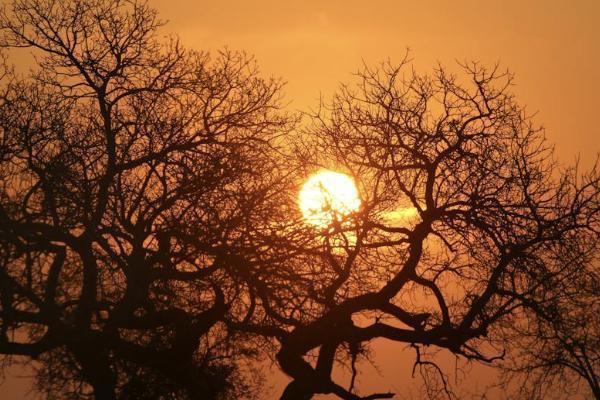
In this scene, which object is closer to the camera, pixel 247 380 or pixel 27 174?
pixel 27 174

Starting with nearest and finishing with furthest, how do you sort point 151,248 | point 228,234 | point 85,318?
point 85,318 → point 228,234 → point 151,248

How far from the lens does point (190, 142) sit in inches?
540

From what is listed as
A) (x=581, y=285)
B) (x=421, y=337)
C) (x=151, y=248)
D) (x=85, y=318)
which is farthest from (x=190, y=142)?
(x=581, y=285)

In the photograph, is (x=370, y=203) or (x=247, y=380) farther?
(x=247, y=380)

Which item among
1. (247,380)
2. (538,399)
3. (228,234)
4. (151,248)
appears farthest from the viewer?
(538,399)

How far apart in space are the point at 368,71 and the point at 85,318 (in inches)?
277

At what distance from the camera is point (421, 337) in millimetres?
12688

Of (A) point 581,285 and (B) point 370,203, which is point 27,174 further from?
(A) point 581,285

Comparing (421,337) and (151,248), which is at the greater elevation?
(151,248)

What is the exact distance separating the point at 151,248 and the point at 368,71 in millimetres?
5471

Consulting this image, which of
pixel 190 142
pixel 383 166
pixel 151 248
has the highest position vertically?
pixel 190 142

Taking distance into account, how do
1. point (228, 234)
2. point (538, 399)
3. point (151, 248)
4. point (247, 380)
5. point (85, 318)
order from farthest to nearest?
point (538, 399)
point (247, 380)
point (151, 248)
point (228, 234)
point (85, 318)

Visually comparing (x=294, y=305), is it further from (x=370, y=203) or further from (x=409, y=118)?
(x=409, y=118)

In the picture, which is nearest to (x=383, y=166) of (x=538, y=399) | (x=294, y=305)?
(x=294, y=305)
